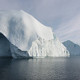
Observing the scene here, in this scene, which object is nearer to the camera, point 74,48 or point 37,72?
point 37,72

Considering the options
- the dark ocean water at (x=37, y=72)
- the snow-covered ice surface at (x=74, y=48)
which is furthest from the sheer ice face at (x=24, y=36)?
the snow-covered ice surface at (x=74, y=48)

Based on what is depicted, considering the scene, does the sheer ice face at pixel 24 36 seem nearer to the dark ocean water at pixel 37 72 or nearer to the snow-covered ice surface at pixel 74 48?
the dark ocean water at pixel 37 72

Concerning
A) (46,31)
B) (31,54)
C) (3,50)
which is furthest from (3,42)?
(46,31)

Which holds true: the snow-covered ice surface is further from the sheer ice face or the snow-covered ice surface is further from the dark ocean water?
the dark ocean water

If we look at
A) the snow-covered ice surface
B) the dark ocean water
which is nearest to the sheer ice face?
the dark ocean water

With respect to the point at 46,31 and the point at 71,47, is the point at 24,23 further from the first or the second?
the point at 71,47

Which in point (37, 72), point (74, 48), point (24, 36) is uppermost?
point (74, 48)

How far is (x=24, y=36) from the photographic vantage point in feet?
247

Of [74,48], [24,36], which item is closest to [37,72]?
[24,36]

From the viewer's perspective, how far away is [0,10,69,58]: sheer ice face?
234ft

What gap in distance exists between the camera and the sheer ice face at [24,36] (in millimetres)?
71438

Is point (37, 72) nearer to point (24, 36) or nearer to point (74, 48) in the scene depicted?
point (24, 36)

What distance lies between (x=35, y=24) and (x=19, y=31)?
43.6ft

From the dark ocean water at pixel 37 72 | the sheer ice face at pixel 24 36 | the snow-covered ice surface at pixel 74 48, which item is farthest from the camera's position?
the snow-covered ice surface at pixel 74 48
